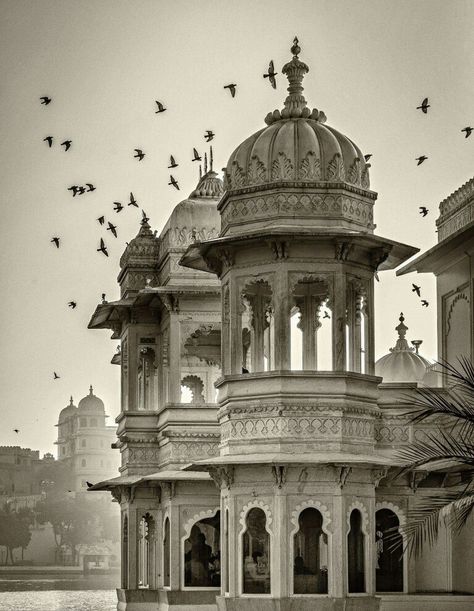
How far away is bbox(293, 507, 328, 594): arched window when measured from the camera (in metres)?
26.7

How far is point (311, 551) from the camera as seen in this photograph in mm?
26828

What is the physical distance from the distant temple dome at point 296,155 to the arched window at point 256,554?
5056mm

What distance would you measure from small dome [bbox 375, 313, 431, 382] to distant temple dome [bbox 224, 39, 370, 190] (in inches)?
346

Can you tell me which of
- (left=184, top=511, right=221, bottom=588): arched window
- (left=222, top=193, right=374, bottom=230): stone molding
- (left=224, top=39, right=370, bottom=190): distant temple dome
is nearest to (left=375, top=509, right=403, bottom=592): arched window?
(left=222, top=193, right=374, bottom=230): stone molding

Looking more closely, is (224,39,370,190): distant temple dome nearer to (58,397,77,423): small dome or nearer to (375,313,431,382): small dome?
(375,313,431,382): small dome

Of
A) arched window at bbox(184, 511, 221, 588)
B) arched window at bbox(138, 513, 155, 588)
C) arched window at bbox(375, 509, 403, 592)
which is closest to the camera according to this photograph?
arched window at bbox(375, 509, 403, 592)

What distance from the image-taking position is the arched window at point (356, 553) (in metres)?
26.9

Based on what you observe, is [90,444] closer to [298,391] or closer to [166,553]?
[166,553]

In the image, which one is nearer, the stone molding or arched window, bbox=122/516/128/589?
the stone molding

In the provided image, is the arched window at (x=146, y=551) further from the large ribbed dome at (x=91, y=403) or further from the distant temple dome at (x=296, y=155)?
the large ribbed dome at (x=91, y=403)

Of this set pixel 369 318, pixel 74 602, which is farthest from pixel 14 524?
pixel 369 318

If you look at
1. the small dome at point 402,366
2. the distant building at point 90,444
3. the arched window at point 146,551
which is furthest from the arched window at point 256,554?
the distant building at point 90,444

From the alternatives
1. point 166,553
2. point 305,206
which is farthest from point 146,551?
point 305,206

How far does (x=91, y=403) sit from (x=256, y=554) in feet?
402
